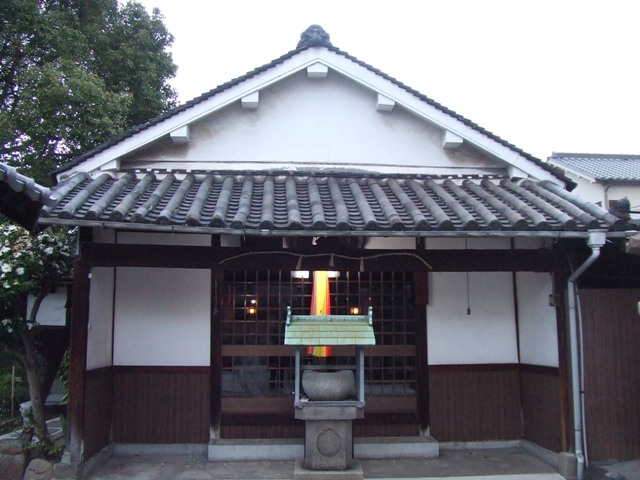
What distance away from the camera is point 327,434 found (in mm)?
8117

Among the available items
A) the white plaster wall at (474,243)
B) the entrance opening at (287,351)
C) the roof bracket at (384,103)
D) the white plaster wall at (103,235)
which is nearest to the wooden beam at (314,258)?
the white plaster wall at (103,235)

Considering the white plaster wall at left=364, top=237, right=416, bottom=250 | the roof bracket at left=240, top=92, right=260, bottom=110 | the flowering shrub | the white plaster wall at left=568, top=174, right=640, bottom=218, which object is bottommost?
the flowering shrub

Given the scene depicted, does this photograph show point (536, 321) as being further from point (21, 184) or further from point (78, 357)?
point (21, 184)

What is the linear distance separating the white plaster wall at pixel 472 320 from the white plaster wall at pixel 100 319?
5588 millimetres

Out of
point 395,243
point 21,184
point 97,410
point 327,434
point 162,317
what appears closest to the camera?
point 21,184

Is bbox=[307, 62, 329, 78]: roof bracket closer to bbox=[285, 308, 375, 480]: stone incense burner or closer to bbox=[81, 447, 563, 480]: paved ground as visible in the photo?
bbox=[285, 308, 375, 480]: stone incense burner

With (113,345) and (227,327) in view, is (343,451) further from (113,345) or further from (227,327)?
(113,345)

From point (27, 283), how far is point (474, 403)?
768cm

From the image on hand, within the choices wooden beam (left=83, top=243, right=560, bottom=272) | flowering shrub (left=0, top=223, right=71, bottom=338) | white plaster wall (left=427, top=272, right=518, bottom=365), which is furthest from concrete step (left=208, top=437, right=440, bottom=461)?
flowering shrub (left=0, top=223, right=71, bottom=338)

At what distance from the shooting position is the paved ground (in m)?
8.32

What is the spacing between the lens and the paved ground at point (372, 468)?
27.3 ft

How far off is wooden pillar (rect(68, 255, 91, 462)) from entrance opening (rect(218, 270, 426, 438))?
90.1 inches

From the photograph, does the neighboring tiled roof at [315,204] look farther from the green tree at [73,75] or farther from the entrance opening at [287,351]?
the green tree at [73,75]

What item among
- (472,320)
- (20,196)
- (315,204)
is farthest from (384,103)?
(20,196)
